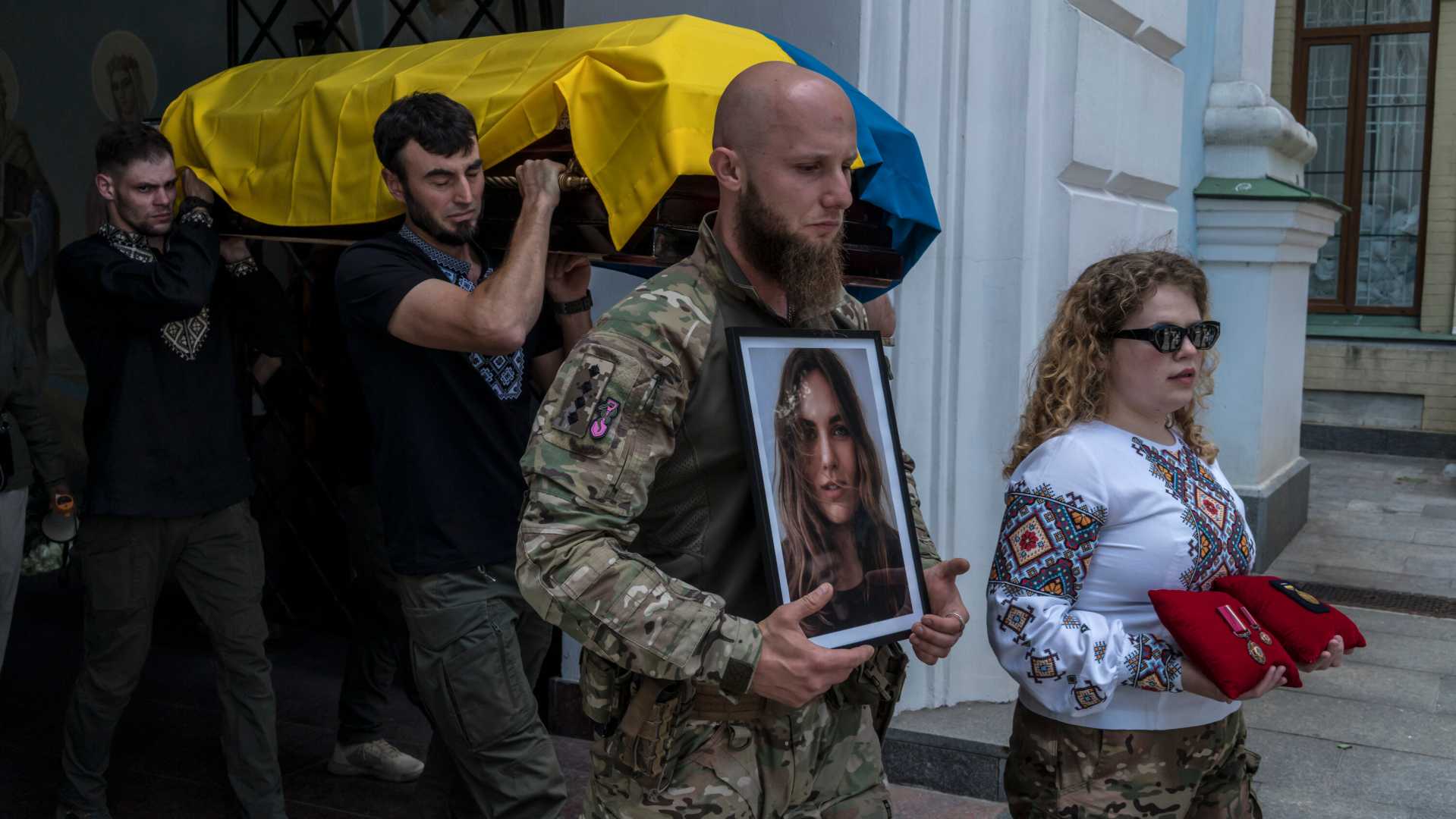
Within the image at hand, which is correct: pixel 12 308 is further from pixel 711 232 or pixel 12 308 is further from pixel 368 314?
pixel 711 232

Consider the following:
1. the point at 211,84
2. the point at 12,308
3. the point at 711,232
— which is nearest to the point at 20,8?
the point at 12,308

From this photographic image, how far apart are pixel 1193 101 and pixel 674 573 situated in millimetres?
5833

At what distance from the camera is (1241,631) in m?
2.23

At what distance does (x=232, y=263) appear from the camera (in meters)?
3.77

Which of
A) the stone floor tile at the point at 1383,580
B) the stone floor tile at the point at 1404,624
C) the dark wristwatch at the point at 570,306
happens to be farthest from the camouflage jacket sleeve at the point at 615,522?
the stone floor tile at the point at 1383,580

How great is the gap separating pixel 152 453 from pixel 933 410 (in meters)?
2.34

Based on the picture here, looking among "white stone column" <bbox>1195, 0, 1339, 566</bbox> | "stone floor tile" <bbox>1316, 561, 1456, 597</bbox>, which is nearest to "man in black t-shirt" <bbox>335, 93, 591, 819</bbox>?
"white stone column" <bbox>1195, 0, 1339, 566</bbox>

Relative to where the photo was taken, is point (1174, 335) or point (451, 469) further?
point (451, 469)

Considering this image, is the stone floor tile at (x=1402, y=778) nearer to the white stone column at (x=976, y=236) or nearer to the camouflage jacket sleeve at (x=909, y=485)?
the white stone column at (x=976, y=236)

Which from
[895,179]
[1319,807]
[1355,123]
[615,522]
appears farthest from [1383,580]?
[1355,123]

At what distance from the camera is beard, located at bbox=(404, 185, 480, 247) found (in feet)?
9.73

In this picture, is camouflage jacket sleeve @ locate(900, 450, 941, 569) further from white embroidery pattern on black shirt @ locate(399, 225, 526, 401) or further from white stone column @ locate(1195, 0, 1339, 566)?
white stone column @ locate(1195, 0, 1339, 566)

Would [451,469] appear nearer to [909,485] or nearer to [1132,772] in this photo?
[909,485]

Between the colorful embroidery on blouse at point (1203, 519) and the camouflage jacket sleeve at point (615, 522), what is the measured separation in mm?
1038
